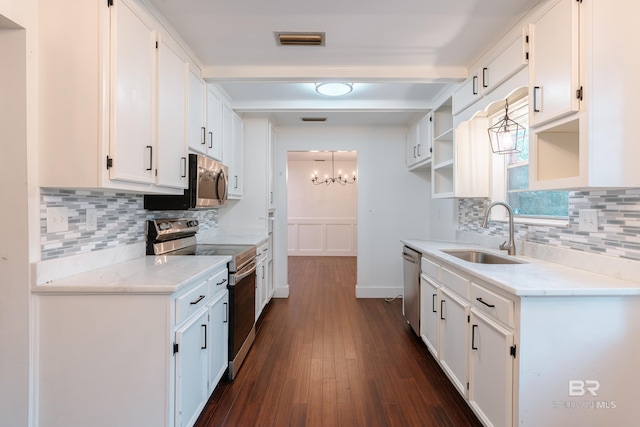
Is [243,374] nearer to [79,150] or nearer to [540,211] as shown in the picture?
[79,150]

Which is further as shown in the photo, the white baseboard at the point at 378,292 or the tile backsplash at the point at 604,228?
the white baseboard at the point at 378,292

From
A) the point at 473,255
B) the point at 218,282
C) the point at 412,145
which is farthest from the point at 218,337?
the point at 412,145

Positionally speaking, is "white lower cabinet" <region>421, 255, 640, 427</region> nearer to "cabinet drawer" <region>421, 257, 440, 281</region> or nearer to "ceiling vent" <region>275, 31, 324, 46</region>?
"cabinet drawer" <region>421, 257, 440, 281</region>

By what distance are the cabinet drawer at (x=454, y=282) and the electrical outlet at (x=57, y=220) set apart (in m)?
2.23

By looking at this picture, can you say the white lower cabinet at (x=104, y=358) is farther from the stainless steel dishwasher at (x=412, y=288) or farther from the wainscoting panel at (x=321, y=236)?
the wainscoting panel at (x=321, y=236)

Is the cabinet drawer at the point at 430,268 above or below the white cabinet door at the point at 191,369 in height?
above

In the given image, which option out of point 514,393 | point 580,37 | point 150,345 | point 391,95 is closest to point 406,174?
point 391,95

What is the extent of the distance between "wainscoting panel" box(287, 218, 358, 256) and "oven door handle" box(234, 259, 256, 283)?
16.5ft

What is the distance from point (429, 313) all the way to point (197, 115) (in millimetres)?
2487

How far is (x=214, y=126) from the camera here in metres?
2.81

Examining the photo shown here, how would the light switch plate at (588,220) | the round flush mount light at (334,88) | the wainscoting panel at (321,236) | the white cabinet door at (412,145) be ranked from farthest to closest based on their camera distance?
the wainscoting panel at (321,236) < the white cabinet door at (412,145) < the round flush mount light at (334,88) < the light switch plate at (588,220)

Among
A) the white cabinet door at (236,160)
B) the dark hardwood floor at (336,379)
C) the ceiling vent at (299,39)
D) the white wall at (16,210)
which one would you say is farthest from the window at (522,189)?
the white wall at (16,210)

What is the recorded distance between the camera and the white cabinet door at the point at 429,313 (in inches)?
91.1
